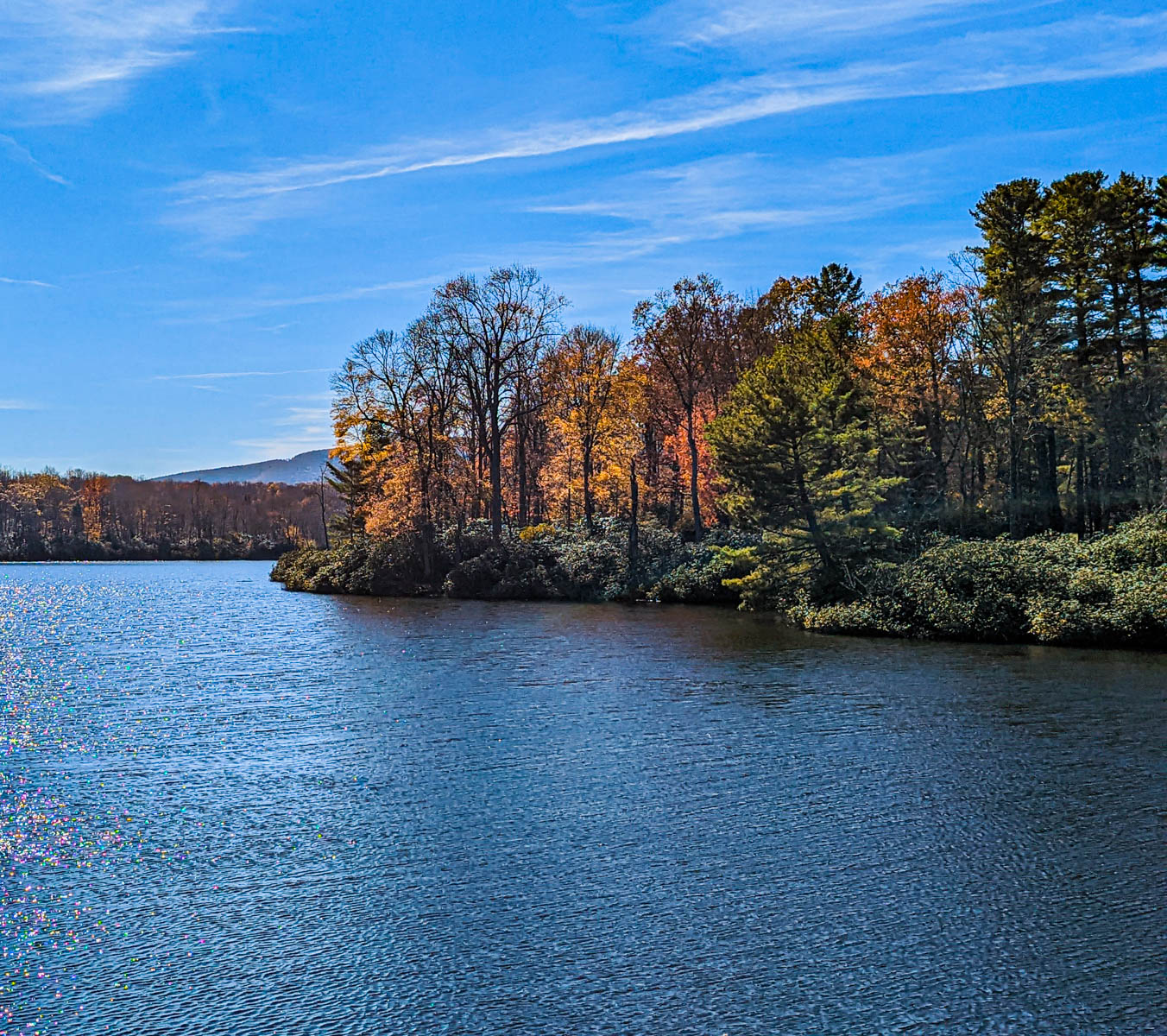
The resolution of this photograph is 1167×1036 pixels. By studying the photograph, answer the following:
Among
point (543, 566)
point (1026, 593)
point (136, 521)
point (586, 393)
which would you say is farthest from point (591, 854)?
point (136, 521)

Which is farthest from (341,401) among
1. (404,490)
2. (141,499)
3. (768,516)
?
(141,499)

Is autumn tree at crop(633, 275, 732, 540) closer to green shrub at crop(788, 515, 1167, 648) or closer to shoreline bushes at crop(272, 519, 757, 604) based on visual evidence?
shoreline bushes at crop(272, 519, 757, 604)

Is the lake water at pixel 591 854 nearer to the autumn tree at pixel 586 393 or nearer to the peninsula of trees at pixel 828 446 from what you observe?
the peninsula of trees at pixel 828 446

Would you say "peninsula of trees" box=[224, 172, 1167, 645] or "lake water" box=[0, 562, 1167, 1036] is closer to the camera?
"lake water" box=[0, 562, 1167, 1036]

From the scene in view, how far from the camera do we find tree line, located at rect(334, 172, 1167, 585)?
34.3m

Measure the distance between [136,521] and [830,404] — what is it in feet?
431

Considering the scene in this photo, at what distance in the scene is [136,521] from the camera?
14212 cm

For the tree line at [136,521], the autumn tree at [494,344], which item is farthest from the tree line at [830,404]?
the tree line at [136,521]

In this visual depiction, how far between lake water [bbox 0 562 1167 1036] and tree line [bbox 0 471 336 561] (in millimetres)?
99886

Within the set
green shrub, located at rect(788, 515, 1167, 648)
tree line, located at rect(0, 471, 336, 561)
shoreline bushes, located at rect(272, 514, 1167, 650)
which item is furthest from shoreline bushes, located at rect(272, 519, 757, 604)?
tree line, located at rect(0, 471, 336, 561)

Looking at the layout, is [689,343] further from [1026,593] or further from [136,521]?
[136,521]

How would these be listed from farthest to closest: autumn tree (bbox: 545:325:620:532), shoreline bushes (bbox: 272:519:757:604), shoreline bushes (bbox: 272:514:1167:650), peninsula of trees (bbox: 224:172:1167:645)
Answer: autumn tree (bbox: 545:325:620:532) → shoreline bushes (bbox: 272:519:757:604) → peninsula of trees (bbox: 224:172:1167:645) → shoreline bushes (bbox: 272:514:1167:650)

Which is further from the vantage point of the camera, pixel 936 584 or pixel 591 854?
pixel 936 584

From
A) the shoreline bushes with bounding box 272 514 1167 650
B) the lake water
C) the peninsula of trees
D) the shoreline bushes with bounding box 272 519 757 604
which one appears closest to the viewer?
the lake water
